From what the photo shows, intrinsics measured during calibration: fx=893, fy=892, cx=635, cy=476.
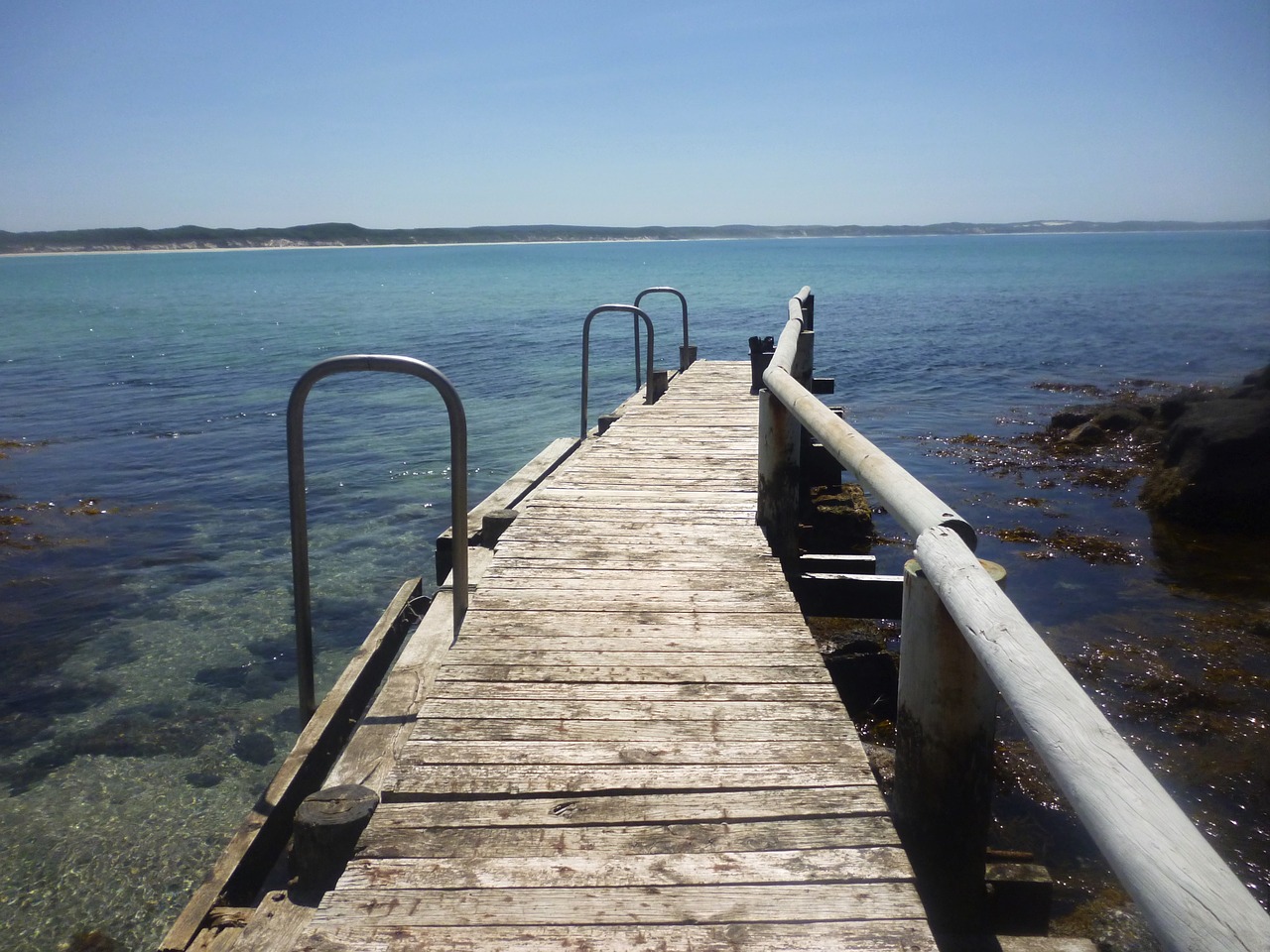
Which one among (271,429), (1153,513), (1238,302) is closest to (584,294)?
(1238,302)

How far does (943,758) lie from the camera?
8.21 feet

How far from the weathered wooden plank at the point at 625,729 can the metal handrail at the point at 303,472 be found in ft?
3.11

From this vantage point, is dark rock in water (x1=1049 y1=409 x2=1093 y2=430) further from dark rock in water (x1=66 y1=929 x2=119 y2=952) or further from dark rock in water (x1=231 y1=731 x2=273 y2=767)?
dark rock in water (x1=66 y1=929 x2=119 y2=952)

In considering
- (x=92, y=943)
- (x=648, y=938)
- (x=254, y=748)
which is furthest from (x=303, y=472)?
(x=254, y=748)

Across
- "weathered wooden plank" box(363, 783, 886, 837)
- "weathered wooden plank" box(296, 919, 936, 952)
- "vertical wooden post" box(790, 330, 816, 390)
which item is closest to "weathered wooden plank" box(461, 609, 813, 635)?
"weathered wooden plank" box(363, 783, 886, 837)

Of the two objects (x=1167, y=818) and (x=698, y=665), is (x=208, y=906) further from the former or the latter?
(x=1167, y=818)

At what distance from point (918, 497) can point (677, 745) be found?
3.55ft

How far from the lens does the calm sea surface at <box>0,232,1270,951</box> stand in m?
5.17

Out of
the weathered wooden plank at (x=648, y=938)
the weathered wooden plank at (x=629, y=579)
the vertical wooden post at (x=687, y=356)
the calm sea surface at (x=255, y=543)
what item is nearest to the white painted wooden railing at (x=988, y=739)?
the weathered wooden plank at (x=648, y=938)

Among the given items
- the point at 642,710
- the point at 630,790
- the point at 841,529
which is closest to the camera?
the point at 630,790

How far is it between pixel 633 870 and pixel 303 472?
6.70ft

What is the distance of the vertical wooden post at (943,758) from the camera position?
240 centimetres

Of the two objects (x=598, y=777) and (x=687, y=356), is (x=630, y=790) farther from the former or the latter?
(x=687, y=356)

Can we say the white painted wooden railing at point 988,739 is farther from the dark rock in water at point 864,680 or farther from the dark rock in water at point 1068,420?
the dark rock in water at point 1068,420
